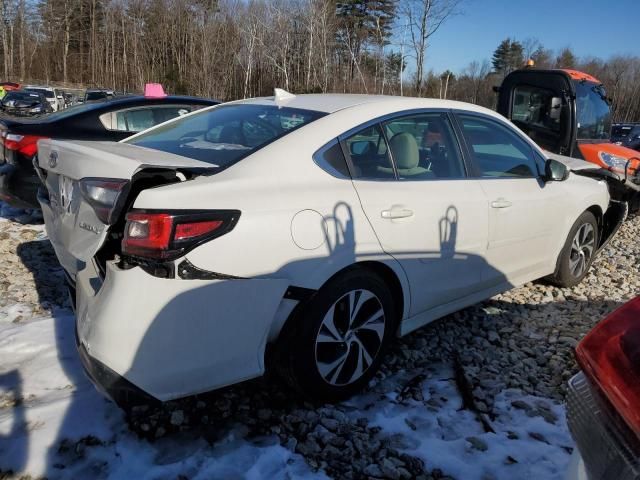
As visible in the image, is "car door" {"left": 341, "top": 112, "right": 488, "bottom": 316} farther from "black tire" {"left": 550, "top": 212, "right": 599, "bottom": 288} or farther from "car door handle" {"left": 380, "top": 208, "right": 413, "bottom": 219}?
"black tire" {"left": 550, "top": 212, "right": 599, "bottom": 288}

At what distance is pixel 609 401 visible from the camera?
1.14 metres

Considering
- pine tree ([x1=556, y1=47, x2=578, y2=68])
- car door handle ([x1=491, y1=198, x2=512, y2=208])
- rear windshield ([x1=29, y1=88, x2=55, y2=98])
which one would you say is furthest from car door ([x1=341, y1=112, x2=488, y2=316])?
pine tree ([x1=556, y1=47, x2=578, y2=68])

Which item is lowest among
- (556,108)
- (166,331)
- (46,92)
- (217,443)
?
(217,443)

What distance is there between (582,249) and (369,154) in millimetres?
2819

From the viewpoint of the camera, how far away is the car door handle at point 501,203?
3322 millimetres

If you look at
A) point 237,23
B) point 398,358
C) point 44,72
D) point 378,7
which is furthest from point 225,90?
point 398,358

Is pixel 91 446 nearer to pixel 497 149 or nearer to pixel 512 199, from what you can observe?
pixel 512 199

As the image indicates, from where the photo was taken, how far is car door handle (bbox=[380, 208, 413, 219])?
2657 millimetres

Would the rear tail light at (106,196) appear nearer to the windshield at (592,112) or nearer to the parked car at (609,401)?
the parked car at (609,401)

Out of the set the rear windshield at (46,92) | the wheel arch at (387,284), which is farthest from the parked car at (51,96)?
the wheel arch at (387,284)

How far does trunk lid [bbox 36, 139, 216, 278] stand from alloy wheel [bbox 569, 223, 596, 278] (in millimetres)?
3484

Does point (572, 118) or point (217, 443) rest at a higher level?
point (572, 118)

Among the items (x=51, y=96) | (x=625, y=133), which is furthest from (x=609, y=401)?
(x=51, y=96)

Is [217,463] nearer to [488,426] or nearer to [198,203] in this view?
[198,203]
